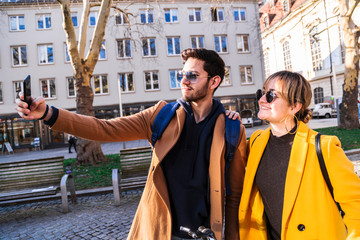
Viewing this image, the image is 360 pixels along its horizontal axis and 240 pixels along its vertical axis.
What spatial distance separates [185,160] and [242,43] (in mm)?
29947

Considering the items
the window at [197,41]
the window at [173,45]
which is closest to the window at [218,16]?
the window at [197,41]

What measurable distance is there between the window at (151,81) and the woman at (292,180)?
25865mm

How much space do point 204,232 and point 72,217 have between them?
4749 mm

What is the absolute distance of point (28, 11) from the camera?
2625 centimetres

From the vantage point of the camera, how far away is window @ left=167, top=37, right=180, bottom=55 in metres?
28.0

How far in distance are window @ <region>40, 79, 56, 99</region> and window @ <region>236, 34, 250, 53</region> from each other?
790 inches

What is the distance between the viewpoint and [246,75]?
29531 millimetres

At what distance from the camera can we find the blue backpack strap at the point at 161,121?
1886 millimetres

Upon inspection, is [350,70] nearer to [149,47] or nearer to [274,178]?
[274,178]

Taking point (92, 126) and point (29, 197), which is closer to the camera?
point (92, 126)

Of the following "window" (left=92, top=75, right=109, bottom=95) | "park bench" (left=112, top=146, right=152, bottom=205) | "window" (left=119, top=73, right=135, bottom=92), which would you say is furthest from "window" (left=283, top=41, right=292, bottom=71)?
"park bench" (left=112, top=146, right=152, bottom=205)

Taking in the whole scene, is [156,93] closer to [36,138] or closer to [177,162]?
[36,138]

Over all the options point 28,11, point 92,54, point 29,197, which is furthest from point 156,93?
point 29,197

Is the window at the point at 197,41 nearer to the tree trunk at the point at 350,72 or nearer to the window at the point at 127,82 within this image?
the window at the point at 127,82
